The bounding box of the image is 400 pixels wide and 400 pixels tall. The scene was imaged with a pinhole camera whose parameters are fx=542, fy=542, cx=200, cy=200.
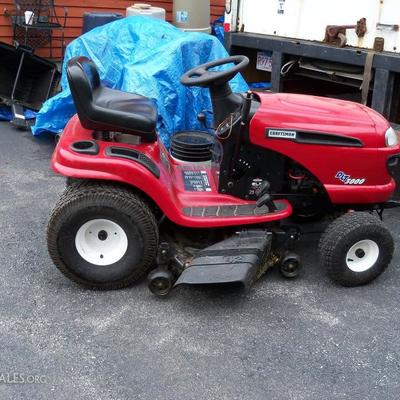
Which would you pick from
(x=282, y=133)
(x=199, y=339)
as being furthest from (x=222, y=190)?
(x=199, y=339)

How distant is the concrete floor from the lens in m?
2.39

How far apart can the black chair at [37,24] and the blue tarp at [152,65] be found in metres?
2.11

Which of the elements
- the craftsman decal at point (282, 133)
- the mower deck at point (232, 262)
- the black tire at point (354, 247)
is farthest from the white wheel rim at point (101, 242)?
the black tire at point (354, 247)

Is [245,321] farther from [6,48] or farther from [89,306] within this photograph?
[6,48]

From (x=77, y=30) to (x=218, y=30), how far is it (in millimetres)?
2260

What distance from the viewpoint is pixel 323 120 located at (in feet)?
10.2

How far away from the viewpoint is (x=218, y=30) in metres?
8.86

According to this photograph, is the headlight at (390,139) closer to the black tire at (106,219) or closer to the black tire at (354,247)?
the black tire at (354,247)

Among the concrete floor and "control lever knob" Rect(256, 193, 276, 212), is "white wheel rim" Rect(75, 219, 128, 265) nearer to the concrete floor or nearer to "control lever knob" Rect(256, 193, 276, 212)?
the concrete floor

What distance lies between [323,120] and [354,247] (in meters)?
0.75

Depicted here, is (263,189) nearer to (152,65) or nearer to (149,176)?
(149,176)

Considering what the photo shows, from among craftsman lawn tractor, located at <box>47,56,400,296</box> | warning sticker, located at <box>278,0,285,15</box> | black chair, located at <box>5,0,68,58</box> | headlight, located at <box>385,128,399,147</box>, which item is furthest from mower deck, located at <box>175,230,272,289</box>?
black chair, located at <box>5,0,68,58</box>

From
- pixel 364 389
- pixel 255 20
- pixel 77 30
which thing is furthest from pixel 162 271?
pixel 77 30

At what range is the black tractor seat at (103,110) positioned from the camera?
2818mm
